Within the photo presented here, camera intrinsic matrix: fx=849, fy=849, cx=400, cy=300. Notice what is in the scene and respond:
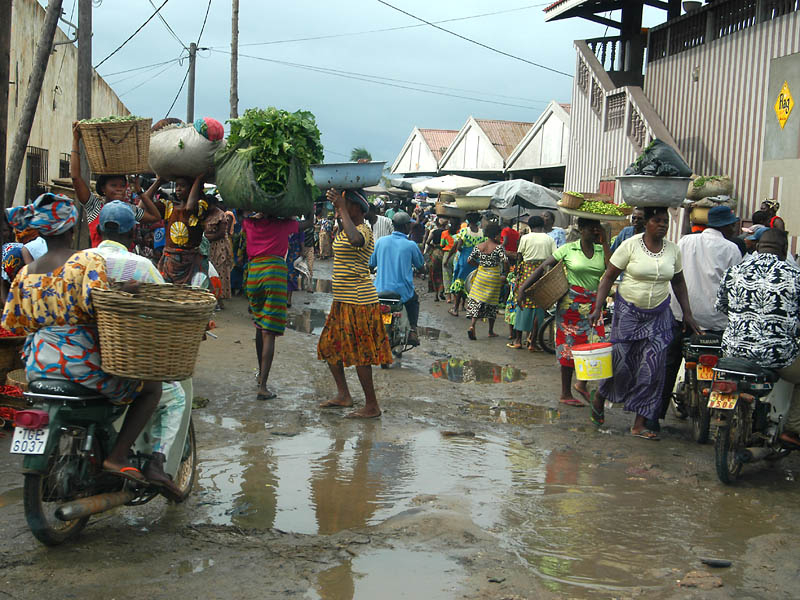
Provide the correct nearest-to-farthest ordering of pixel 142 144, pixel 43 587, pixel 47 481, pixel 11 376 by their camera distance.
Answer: pixel 43 587 → pixel 47 481 → pixel 11 376 → pixel 142 144

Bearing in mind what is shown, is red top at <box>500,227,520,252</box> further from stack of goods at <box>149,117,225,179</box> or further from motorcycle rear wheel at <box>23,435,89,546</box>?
motorcycle rear wheel at <box>23,435,89,546</box>

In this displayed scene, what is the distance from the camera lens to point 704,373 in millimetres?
6930

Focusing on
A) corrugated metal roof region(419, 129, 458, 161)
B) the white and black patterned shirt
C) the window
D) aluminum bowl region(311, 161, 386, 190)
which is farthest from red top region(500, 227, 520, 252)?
corrugated metal roof region(419, 129, 458, 161)

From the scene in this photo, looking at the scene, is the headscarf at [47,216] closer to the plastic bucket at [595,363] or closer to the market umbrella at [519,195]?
the plastic bucket at [595,363]

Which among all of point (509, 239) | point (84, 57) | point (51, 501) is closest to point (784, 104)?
point (509, 239)

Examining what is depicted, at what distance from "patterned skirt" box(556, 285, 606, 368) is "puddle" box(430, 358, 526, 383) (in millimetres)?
1526

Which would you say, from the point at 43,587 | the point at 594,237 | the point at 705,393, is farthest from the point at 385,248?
the point at 43,587

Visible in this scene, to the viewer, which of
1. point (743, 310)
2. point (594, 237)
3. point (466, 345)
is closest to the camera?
point (743, 310)

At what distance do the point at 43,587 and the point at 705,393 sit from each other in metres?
5.08

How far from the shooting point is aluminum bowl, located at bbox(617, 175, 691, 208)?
7277 mm

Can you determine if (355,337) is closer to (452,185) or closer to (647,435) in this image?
(647,435)

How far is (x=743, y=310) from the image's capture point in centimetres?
613

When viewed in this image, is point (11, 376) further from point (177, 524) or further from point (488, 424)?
point (488, 424)

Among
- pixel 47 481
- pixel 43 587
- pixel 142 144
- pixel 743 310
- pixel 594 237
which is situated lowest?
pixel 43 587
